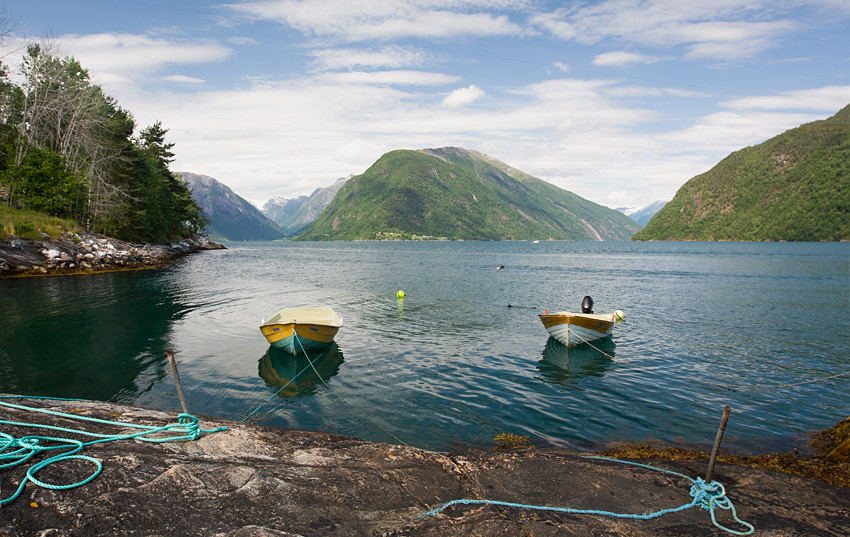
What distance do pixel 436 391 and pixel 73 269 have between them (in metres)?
47.9

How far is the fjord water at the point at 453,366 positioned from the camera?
1233cm

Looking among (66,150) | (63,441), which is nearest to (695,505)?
(63,441)

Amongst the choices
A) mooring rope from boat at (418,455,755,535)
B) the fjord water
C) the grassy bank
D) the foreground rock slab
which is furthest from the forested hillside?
mooring rope from boat at (418,455,755,535)

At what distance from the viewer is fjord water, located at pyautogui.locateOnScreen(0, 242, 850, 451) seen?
40.4 feet

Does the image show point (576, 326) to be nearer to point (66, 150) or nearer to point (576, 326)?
point (576, 326)

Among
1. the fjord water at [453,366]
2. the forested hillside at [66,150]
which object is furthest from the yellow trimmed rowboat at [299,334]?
the forested hillside at [66,150]

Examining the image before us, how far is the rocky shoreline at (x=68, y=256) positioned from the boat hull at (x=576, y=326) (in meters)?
47.4

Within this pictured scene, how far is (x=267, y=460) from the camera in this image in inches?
270

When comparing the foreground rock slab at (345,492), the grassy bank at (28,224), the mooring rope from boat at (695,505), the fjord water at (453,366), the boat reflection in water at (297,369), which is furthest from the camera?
the grassy bank at (28,224)

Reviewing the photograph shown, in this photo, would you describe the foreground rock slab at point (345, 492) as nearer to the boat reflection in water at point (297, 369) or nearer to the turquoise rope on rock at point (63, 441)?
the turquoise rope on rock at point (63, 441)

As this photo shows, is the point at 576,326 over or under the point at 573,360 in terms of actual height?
over

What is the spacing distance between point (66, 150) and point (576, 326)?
66.0 m

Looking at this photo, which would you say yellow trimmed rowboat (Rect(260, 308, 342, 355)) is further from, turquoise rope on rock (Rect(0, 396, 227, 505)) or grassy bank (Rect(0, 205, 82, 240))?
grassy bank (Rect(0, 205, 82, 240))

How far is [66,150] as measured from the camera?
54.7m
